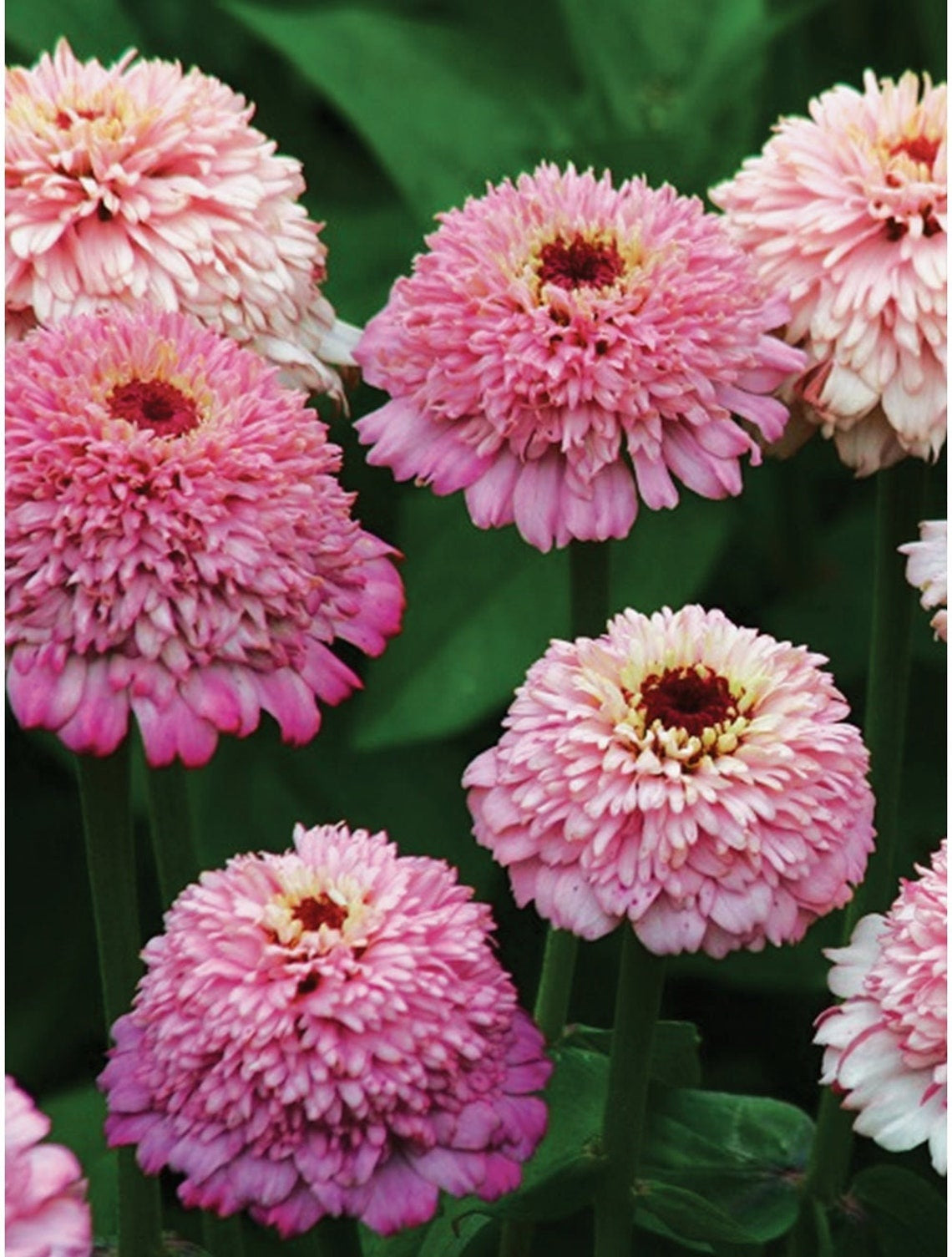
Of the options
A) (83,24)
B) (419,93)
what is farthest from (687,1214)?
(83,24)

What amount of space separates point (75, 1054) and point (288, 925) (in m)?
0.61

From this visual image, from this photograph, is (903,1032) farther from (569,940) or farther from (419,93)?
(419,93)

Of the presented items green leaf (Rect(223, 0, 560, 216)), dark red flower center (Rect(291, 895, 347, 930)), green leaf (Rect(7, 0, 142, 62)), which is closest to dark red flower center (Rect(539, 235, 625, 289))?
dark red flower center (Rect(291, 895, 347, 930))

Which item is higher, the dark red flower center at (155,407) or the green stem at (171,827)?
the dark red flower center at (155,407)

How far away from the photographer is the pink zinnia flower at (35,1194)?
55cm

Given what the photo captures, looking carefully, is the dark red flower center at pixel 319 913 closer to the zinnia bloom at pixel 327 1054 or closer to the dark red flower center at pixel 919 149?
the zinnia bloom at pixel 327 1054

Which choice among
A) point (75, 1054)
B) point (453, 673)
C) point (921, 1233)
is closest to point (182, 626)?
point (921, 1233)

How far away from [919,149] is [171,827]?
317 mm

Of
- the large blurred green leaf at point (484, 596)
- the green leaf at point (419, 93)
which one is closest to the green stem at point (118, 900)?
the large blurred green leaf at point (484, 596)

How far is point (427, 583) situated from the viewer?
116 centimetres

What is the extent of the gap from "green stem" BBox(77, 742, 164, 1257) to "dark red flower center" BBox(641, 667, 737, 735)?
0.15 m

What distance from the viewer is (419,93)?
129 cm

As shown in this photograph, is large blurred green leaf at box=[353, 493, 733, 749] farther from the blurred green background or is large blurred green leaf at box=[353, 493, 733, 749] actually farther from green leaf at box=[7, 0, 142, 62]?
green leaf at box=[7, 0, 142, 62]

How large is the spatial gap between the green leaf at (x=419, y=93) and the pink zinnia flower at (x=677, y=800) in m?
0.64
